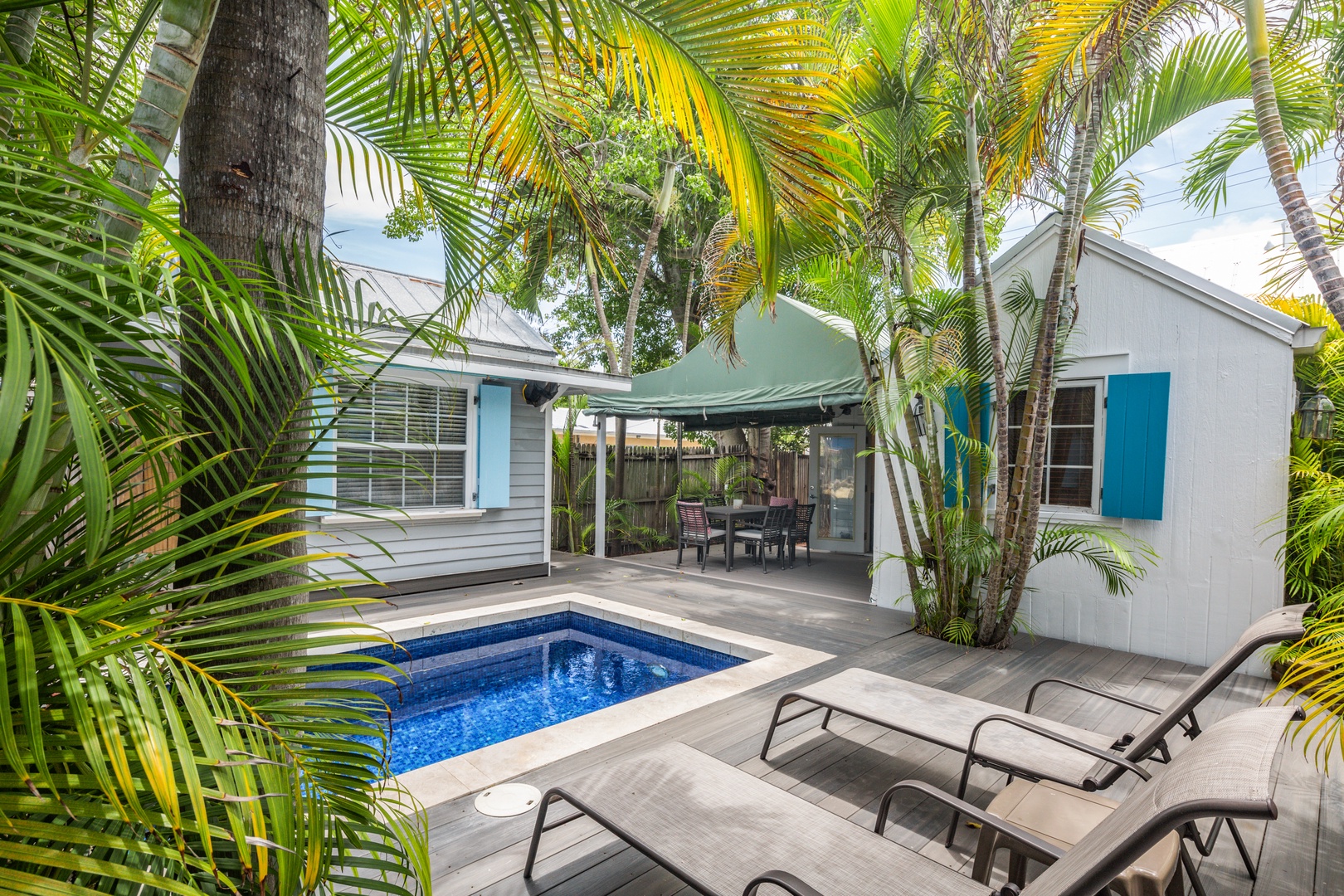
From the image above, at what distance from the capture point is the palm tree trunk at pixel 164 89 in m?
1.12

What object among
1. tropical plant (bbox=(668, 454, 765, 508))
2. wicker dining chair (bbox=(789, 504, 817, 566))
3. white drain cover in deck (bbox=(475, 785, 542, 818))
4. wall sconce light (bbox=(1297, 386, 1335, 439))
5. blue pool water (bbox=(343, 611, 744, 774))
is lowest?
blue pool water (bbox=(343, 611, 744, 774))

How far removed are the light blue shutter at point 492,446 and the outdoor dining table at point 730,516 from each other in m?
2.82

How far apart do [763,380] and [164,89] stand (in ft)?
25.2

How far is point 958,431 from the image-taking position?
231 inches

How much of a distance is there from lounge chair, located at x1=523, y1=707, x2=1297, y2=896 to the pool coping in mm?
893

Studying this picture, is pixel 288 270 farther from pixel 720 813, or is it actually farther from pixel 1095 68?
pixel 1095 68

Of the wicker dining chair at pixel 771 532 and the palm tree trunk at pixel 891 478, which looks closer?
the palm tree trunk at pixel 891 478

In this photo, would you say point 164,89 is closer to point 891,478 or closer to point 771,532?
point 891,478

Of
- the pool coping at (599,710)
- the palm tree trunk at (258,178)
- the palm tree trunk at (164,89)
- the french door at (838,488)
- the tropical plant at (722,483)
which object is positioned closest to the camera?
the palm tree trunk at (164,89)

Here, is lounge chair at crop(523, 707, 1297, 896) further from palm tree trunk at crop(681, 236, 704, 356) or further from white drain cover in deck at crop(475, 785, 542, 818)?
palm tree trunk at crop(681, 236, 704, 356)

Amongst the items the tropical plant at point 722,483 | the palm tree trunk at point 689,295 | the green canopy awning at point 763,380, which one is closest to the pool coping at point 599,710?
the green canopy awning at point 763,380

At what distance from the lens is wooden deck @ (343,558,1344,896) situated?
8.09ft

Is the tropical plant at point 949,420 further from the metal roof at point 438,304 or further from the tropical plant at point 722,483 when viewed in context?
the tropical plant at point 722,483

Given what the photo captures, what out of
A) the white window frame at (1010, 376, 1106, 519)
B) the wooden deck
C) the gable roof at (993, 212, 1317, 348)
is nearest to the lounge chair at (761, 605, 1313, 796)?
the wooden deck
